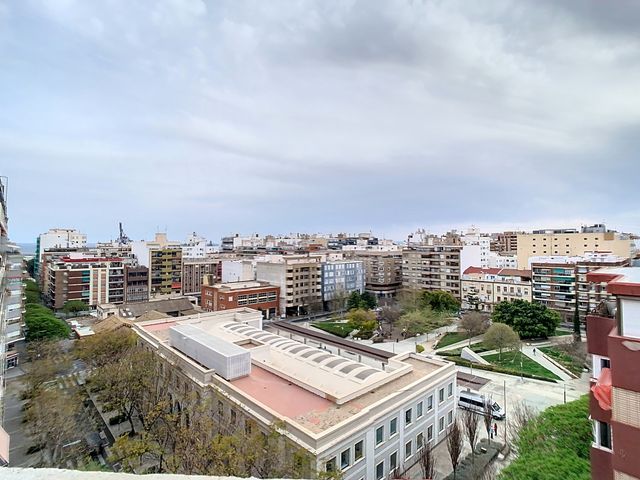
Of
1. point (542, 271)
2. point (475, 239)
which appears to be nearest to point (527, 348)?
point (542, 271)

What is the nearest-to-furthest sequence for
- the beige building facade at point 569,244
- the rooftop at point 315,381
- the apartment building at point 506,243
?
the rooftop at point 315,381 < the beige building facade at point 569,244 < the apartment building at point 506,243

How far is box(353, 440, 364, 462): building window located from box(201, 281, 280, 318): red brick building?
31.4 metres

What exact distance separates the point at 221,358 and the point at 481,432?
12.1 metres

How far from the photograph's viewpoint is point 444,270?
49.1m

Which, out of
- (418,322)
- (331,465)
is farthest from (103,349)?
(418,322)

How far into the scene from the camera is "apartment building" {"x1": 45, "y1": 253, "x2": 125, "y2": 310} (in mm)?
43438

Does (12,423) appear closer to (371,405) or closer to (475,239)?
(371,405)

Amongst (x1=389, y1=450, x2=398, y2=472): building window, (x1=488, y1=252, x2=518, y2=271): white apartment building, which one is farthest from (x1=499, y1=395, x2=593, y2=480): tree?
(x1=488, y1=252, x2=518, y2=271): white apartment building

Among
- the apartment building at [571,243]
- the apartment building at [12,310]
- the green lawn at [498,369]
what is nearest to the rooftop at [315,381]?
the green lawn at [498,369]

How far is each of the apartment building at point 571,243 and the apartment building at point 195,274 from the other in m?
46.5

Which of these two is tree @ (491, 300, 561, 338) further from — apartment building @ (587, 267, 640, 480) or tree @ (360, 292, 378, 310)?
apartment building @ (587, 267, 640, 480)

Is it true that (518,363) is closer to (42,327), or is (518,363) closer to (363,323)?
(363,323)

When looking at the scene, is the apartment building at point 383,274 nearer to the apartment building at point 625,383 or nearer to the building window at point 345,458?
the building window at point 345,458

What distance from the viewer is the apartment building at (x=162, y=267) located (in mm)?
52031
